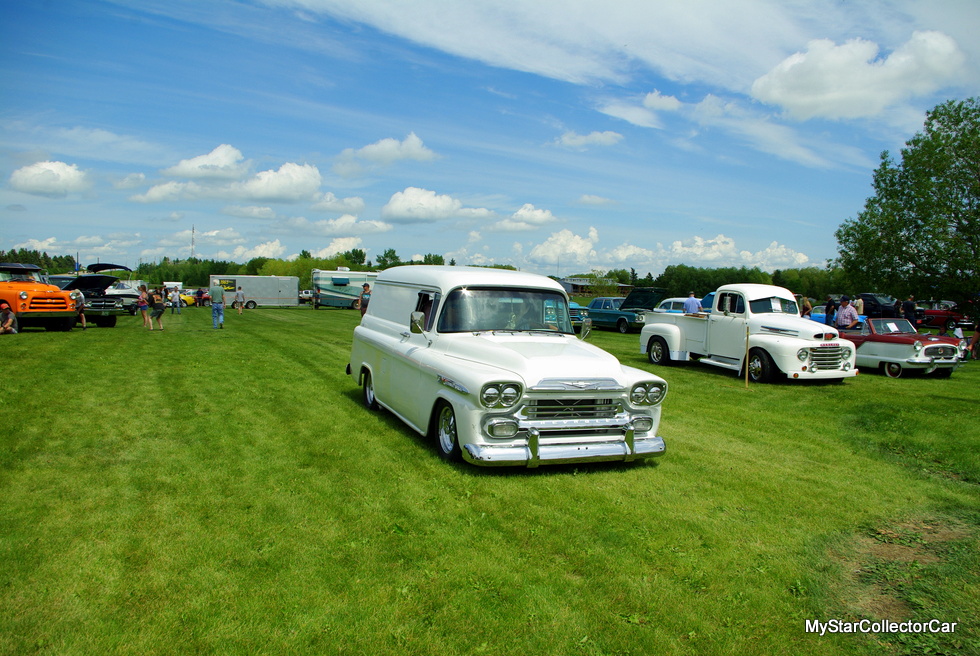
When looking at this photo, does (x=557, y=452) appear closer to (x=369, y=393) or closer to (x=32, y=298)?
(x=369, y=393)

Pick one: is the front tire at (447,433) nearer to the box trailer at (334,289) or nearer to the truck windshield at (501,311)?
the truck windshield at (501,311)

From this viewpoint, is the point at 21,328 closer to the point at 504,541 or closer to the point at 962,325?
the point at 504,541

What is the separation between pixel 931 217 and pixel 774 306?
18818 mm

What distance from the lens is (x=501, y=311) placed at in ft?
24.4

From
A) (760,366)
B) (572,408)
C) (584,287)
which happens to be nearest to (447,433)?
(572,408)

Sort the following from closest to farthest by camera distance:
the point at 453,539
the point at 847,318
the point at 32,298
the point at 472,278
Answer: the point at 453,539 < the point at 472,278 < the point at 847,318 < the point at 32,298

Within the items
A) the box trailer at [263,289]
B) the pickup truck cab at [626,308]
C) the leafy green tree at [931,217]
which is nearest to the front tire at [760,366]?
the pickup truck cab at [626,308]

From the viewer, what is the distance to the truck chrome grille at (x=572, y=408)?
608cm

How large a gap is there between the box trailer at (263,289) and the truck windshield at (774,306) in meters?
46.2

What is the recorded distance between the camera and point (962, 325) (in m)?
29.4

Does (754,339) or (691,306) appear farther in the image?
(691,306)

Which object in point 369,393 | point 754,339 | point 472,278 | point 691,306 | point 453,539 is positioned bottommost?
point 453,539

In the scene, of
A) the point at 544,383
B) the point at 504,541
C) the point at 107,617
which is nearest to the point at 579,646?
the point at 504,541

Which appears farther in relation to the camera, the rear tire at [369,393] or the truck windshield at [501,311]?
the rear tire at [369,393]
